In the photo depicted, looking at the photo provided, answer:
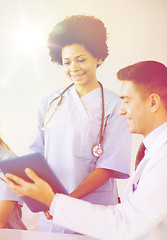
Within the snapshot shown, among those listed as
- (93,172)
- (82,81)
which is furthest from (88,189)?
(82,81)

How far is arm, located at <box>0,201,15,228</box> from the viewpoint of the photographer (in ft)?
4.11

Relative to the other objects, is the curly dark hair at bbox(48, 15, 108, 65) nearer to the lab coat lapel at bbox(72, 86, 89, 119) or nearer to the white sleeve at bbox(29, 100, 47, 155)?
the lab coat lapel at bbox(72, 86, 89, 119)

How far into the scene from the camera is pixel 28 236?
943 mm

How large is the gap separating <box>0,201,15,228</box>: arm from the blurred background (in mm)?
289

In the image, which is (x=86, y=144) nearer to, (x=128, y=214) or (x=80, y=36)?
(x=80, y=36)

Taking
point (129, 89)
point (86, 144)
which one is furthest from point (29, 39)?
point (129, 89)

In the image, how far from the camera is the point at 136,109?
1.01 meters

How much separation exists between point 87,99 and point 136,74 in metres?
0.47

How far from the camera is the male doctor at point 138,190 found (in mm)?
708

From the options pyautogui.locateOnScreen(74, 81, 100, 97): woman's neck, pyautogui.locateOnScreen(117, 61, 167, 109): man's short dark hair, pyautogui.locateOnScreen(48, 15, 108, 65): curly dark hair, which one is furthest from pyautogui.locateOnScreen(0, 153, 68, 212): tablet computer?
pyautogui.locateOnScreen(48, 15, 108, 65): curly dark hair

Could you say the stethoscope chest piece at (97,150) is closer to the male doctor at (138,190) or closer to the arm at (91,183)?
the arm at (91,183)

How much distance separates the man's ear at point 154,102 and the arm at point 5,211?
78cm

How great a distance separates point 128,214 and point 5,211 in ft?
2.42

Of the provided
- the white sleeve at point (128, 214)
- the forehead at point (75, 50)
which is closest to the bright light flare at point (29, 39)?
the forehead at point (75, 50)
